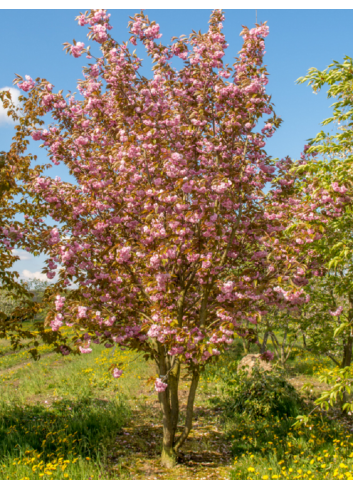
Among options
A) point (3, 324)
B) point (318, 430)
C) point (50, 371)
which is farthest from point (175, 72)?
point (50, 371)

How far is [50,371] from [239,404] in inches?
302

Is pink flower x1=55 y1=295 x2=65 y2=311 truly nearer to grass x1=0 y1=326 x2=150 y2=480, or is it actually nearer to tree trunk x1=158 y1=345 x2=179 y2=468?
grass x1=0 y1=326 x2=150 y2=480

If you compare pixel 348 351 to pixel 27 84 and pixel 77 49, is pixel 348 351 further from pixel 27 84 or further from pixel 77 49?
pixel 27 84

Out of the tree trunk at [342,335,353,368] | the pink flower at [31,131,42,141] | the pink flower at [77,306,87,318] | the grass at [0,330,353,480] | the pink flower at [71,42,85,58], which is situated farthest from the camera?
the tree trunk at [342,335,353,368]

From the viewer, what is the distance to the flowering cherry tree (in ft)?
16.7

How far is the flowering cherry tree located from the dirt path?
0.37m

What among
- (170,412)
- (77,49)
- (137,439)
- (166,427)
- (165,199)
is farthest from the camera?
(137,439)

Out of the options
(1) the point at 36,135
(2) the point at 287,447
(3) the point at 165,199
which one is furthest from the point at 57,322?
(2) the point at 287,447

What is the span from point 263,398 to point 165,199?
530 centimetres

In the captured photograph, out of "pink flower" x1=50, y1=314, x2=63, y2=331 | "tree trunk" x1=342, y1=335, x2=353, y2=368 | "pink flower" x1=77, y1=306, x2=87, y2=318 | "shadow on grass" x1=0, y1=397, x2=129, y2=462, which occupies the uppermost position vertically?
"pink flower" x1=77, y1=306, x2=87, y2=318

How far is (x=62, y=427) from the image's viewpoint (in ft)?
22.9

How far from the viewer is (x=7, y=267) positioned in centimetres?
652

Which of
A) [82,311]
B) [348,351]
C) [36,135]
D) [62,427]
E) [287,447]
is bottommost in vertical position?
[287,447]

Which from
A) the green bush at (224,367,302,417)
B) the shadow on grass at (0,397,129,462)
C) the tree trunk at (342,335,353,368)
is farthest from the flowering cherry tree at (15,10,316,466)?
the tree trunk at (342,335,353,368)
